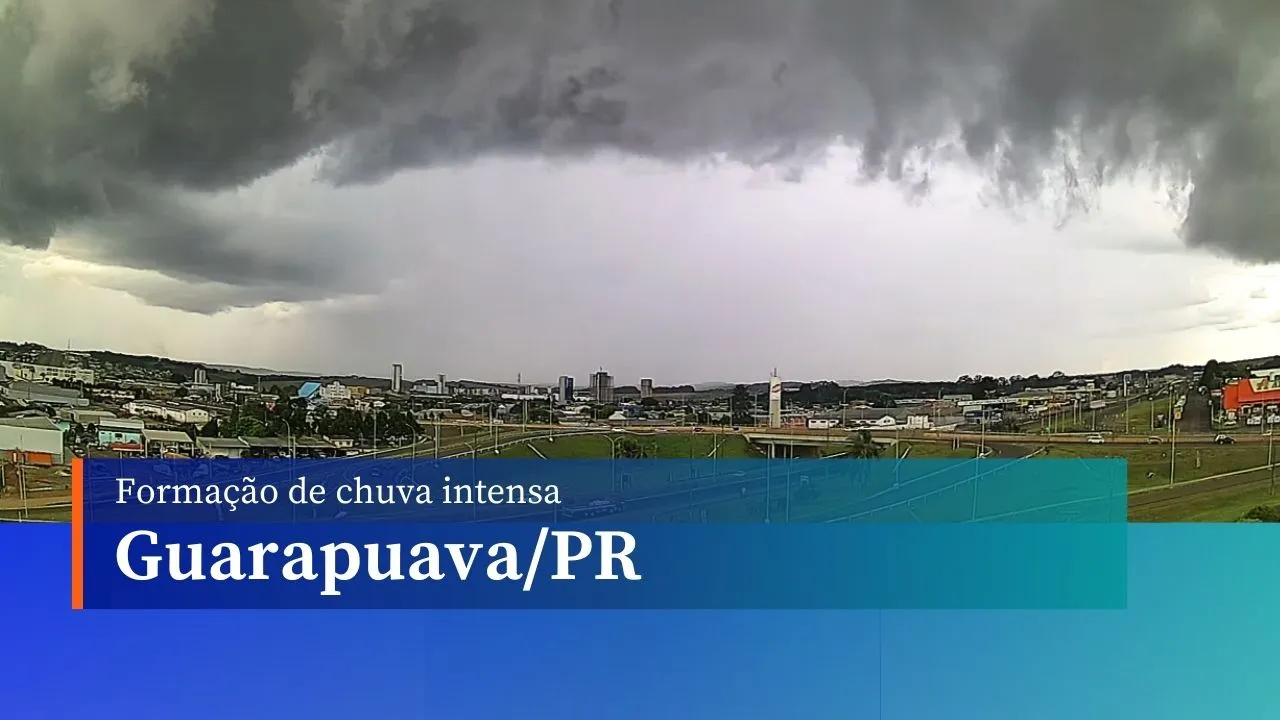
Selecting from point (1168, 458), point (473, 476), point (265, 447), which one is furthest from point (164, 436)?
point (1168, 458)

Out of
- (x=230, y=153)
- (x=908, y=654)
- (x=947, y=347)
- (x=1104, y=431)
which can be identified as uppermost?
(x=230, y=153)

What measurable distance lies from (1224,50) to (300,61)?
269 cm

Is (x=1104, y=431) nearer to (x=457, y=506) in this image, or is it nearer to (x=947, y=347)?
(x=947, y=347)

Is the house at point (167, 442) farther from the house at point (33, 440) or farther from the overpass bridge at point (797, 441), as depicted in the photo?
the overpass bridge at point (797, 441)

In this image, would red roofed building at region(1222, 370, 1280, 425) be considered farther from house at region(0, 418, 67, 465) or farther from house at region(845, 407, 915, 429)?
house at region(0, 418, 67, 465)

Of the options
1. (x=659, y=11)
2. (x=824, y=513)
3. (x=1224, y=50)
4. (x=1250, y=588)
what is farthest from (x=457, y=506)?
(x=1224, y=50)

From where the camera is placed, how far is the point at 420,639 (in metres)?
3.02

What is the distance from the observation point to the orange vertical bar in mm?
2963

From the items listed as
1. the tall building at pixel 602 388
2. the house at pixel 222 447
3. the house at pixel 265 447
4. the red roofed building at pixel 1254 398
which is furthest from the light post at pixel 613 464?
the red roofed building at pixel 1254 398

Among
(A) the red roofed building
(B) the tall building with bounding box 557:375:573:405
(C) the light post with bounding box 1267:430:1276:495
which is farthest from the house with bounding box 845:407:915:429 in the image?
(C) the light post with bounding box 1267:430:1276:495

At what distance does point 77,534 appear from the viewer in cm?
299
